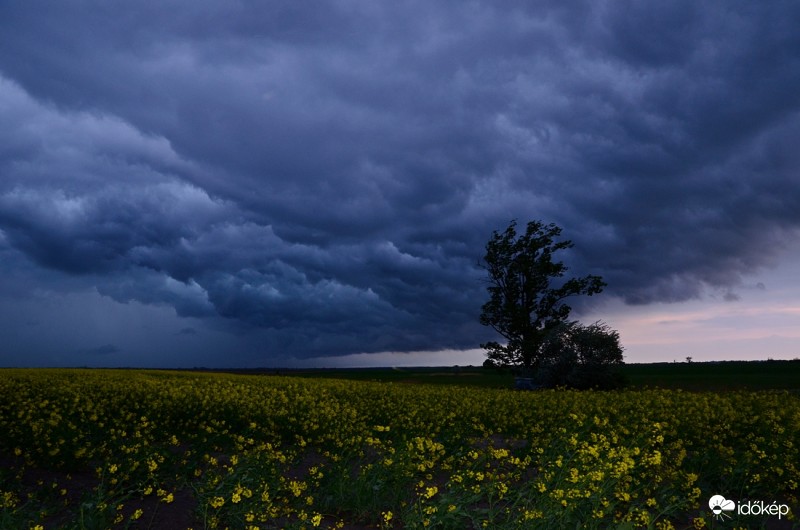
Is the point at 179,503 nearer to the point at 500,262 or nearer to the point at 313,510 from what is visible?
the point at 313,510

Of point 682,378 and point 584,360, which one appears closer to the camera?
point 584,360

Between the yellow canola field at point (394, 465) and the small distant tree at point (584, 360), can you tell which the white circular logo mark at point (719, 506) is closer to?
the yellow canola field at point (394, 465)

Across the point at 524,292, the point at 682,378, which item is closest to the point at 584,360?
the point at 524,292

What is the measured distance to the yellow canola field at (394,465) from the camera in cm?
771

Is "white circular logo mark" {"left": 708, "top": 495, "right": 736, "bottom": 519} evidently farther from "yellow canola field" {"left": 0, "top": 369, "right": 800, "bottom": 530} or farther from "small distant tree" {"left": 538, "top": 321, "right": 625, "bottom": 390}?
"small distant tree" {"left": 538, "top": 321, "right": 625, "bottom": 390}

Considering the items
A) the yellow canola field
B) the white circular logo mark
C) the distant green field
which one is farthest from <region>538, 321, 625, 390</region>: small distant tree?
the white circular logo mark

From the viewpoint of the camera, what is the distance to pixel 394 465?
921 centimetres

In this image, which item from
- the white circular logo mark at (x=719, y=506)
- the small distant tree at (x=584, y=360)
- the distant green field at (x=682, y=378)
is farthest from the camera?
the distant green field at (x=682, y=378)

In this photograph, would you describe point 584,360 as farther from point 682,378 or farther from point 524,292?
point 682,378

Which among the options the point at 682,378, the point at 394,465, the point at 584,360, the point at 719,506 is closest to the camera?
the point at 719,506

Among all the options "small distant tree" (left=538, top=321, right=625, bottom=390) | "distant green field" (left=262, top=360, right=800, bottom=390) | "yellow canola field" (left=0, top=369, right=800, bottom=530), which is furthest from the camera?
"distant green field" (left=262, top=360, right=800, bottom=390)

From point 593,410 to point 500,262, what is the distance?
2295 centimetres

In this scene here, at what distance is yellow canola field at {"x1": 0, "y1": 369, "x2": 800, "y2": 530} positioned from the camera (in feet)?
25.3

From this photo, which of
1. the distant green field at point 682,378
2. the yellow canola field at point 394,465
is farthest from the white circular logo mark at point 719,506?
the distant green field at point 682,378
